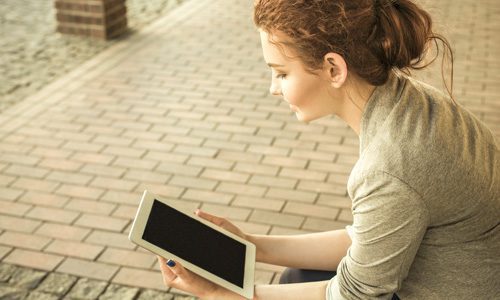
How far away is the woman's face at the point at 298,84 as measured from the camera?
184 centimetres

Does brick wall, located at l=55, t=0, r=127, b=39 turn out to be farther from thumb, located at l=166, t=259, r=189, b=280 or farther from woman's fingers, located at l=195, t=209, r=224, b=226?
thumb, located at l=166, t=259, r=189, b=280

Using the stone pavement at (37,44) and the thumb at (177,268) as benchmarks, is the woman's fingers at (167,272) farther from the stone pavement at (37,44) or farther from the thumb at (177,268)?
the stone pavement at (37,44)

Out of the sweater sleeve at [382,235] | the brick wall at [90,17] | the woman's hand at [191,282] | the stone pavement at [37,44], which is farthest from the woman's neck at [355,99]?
the brick wall at [90,17]

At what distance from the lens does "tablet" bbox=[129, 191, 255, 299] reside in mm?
1964

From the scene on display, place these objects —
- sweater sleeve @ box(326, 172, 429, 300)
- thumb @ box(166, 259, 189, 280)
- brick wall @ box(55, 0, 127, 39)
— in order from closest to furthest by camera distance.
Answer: sweater sleeve @ box(326, 172, 429, 300) < thumb @ box(166, 259, 189, 280) < brick wall @ box(55, 0, 127, 39)

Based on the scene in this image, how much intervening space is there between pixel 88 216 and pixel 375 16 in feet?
8.40

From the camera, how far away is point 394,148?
68.2 inches

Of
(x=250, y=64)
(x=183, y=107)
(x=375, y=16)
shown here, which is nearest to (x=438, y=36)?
(x=375, y=16)

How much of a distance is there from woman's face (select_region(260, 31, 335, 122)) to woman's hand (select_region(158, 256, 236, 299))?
0.50 metres

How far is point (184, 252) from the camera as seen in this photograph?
78.8 inches

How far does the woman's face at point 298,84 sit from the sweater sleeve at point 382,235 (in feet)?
0.79

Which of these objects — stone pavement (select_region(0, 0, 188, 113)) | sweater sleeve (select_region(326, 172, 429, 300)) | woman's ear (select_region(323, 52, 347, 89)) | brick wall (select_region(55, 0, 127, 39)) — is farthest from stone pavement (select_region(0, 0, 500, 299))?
woman's ear (select_region(323, 52, 347, 89))

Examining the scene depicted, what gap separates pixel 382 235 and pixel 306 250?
1.97ft

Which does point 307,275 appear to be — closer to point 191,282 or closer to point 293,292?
point 293,292
